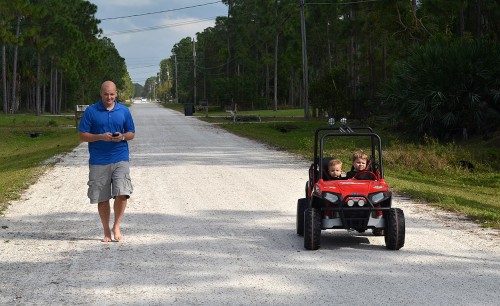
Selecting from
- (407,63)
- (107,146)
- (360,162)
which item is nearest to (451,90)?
(407,63)

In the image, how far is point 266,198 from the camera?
12.3 meters

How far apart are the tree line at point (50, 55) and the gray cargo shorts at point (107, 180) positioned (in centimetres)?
4176

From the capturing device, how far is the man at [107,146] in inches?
322

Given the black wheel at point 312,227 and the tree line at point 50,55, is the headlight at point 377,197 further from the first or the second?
the tree line at point 50,55

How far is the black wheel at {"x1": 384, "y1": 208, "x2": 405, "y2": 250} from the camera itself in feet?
25.7

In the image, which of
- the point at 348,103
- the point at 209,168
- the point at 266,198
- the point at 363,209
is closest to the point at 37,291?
the point at 363,209

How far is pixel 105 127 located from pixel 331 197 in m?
2.72

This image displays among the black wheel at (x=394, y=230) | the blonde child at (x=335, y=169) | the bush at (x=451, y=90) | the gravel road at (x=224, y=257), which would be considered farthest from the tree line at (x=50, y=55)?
the black wheel at (x=394, y=230)

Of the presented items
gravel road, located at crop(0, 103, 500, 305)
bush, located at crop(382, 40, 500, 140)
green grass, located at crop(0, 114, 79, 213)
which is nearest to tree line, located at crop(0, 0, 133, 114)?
green grass, located at crop(0, 114, 79, 213)

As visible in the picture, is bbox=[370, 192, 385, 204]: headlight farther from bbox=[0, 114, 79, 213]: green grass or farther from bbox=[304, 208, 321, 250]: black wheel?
bbox=[0, 114, 79, 213]: green grass

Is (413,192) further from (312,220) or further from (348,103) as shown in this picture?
(348,103)

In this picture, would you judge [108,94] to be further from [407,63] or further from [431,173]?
[407,63]

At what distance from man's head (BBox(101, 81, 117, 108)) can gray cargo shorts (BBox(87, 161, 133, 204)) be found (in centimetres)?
72

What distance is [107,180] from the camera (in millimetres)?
8297
